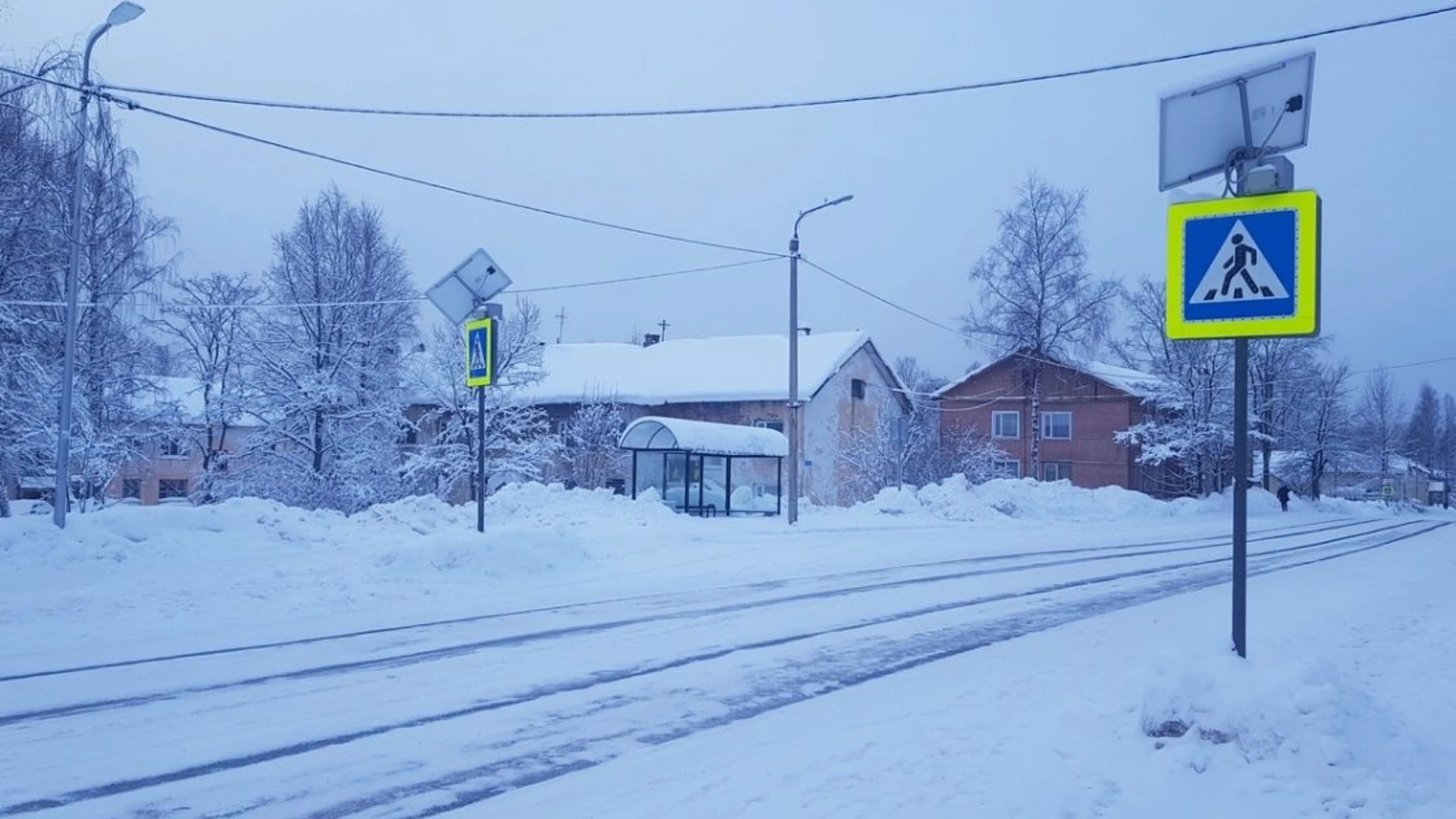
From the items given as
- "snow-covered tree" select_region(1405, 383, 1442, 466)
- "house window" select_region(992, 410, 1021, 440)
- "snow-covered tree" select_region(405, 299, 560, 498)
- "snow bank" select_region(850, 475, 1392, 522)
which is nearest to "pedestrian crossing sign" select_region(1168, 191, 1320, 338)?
"snow bank" select_region(850, 475, 1392, 522)

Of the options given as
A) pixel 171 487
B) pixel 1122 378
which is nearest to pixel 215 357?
pixel 171 487

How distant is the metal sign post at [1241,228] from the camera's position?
6305 millimetres

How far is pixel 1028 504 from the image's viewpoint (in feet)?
122

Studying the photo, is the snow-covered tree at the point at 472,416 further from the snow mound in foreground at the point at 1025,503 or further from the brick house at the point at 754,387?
the snow mound in foreground at the point at 1025,503

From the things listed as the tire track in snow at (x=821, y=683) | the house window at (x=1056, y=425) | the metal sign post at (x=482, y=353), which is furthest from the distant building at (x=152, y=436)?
the house window at (x=1056, y=425)

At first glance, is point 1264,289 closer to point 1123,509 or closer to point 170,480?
point 1123,509

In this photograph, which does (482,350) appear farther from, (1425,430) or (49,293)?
(1425,430)

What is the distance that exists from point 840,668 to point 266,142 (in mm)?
14214

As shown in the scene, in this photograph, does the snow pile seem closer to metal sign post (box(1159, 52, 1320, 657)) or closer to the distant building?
metal sign post (box(1159, 52, 1320, 657))

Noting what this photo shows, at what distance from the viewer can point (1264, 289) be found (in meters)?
6.41

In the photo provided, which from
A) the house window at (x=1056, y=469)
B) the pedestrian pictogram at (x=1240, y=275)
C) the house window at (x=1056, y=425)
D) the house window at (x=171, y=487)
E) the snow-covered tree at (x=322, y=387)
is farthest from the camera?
the house window at (x=1056, y=469)

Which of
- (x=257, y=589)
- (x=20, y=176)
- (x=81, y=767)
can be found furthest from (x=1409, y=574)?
(x=20, y=176)

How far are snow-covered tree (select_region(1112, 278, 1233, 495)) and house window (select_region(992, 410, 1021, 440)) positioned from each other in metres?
Result: 8.63

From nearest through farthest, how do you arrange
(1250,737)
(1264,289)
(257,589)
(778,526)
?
(1250,737) < (1264,289) < (257,589) < (778,526)
